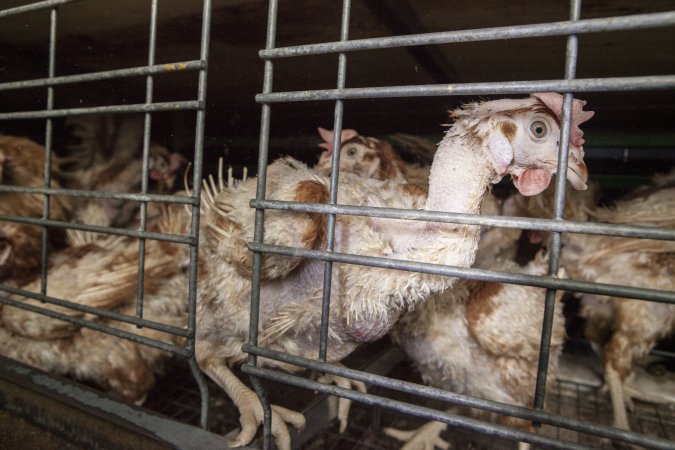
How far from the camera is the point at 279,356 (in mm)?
1086

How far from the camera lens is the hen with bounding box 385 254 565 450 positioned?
1838 millimetres

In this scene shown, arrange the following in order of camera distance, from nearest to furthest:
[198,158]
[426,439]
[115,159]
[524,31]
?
[524,31] → [198,158] → [426,439] → [115,159]

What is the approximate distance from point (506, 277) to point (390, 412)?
1.81 metres

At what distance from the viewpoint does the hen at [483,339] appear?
1.84 metres

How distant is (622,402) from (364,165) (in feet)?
6.69

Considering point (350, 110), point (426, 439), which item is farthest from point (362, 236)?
point (350, 110)

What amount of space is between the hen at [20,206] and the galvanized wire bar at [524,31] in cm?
222

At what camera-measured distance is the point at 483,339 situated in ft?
6.07

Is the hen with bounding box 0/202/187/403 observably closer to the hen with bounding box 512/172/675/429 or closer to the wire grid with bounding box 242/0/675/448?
the wire grid with bounding box 242/0/675/448

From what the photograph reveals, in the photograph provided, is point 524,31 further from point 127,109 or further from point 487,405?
point 127,109

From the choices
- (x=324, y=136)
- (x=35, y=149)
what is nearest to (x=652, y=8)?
(x=324, y=136)

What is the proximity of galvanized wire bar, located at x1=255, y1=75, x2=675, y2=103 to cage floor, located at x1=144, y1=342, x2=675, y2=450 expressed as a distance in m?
1.36

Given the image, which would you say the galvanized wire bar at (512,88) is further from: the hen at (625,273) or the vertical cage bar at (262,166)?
the hen at (625,273)

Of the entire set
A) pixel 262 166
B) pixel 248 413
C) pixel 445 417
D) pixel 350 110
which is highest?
pixel 350 110
